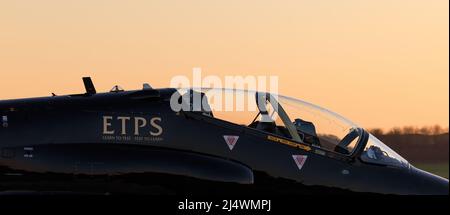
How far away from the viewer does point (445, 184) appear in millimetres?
14156

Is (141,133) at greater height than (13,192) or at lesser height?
greater

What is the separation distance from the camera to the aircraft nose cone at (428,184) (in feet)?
45.4

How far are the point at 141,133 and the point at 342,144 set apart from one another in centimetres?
333

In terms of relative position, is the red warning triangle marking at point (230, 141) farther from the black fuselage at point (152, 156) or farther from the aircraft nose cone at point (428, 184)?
the aircraft nose cone at point (428, 184)

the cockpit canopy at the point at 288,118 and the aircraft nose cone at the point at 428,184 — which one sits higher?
the cockpit canopy at the point at 288,118

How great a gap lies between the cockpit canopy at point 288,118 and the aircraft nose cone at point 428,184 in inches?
14.2

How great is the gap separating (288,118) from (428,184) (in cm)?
252

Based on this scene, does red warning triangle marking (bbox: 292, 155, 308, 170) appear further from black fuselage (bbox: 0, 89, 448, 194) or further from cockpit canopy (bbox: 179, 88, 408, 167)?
cockpit canopy (bbox: 179, 88, 408, 167)

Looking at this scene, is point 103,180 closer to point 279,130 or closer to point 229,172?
point 229,172

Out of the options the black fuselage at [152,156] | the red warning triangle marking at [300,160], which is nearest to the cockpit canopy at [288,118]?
the black fuselage at [152,156]

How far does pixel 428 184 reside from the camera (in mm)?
13953

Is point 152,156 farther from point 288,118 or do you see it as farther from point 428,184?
point 428,184
